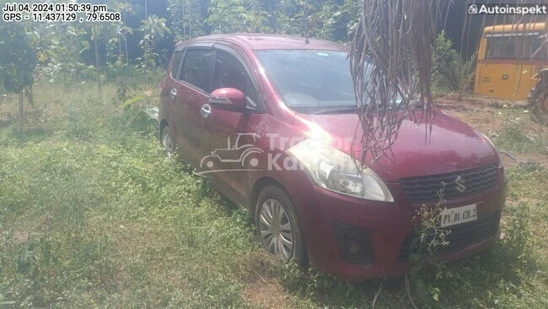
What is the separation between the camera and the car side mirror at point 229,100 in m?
3.62

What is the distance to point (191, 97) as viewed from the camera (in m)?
4.75

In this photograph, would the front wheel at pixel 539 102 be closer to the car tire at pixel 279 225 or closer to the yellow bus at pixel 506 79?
the yellow bus at pixel 506 79

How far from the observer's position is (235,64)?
4152 mm

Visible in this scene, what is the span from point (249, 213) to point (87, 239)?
1.26 metres

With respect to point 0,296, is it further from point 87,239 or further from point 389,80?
point 389,80

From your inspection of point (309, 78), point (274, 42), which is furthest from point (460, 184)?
point (274, 42)

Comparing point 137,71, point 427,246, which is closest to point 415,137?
point 427,246

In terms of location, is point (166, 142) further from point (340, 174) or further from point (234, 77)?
point (340, 174)

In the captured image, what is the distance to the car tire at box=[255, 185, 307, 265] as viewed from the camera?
3055mm

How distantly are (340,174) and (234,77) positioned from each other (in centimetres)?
173

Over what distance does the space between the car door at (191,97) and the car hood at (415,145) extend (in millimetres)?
1564

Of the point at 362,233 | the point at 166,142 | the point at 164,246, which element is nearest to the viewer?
the point at 362,233

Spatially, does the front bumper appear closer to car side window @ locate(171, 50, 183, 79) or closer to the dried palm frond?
the dried palm frond

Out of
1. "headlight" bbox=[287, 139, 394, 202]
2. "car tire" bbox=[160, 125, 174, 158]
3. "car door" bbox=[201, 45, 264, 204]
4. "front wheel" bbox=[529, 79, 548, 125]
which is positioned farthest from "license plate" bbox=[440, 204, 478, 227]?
"front wheel" bbox=[529, 79, 548, 125]
